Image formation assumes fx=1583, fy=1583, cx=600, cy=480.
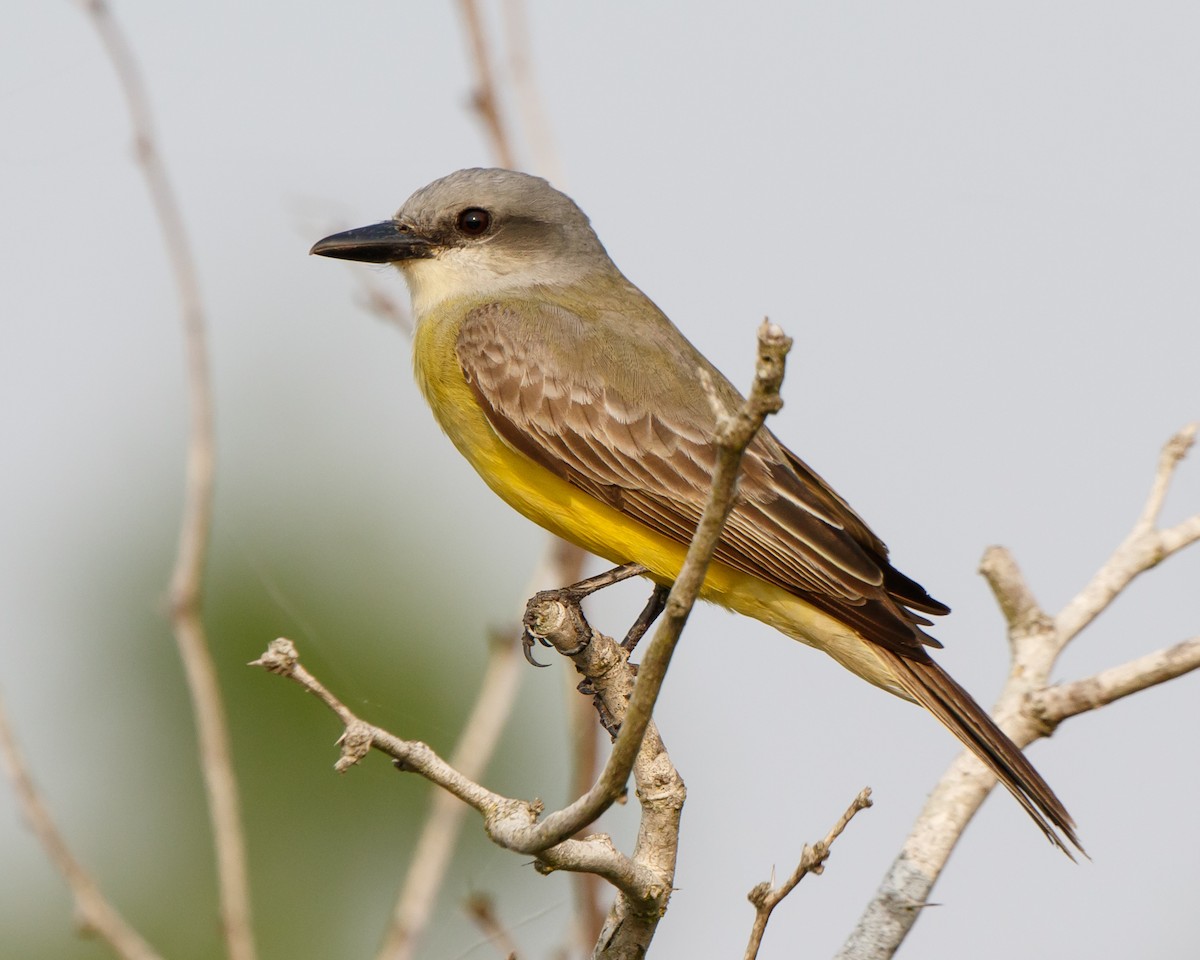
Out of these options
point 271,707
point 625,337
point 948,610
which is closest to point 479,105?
point 625,337

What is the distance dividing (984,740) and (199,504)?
2406 millimetres

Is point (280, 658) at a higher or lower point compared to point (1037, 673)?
lower

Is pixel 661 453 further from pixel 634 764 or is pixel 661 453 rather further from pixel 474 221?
pixel 634 764

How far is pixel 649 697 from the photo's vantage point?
309cm

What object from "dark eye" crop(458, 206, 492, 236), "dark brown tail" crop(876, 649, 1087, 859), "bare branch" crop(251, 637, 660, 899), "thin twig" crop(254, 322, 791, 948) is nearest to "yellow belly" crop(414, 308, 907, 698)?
"dark brown tail" crop(876, 649, 1087, 859)

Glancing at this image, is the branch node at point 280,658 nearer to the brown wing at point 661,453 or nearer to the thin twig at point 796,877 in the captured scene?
the thin twig at point 796,877

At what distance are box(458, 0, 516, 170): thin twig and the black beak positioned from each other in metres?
1.37

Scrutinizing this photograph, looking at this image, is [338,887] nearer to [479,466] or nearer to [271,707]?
[271,707]

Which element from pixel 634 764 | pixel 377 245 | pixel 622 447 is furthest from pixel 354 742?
pixel 377 245

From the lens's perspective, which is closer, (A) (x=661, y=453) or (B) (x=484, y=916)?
(B) (x=484, y=916)

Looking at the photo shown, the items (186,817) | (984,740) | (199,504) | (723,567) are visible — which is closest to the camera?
(199,504)

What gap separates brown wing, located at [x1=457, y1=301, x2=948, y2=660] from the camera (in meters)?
5.41

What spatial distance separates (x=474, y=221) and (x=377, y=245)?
46cm

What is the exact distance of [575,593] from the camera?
16.5 ft
